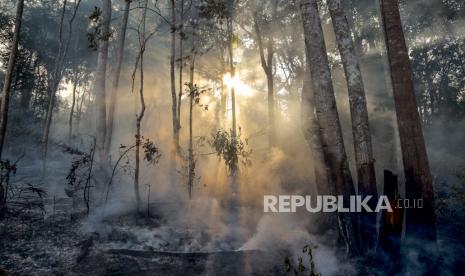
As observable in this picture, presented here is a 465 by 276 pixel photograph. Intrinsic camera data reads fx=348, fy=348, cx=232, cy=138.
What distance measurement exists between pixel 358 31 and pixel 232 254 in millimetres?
20670

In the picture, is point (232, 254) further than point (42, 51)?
No

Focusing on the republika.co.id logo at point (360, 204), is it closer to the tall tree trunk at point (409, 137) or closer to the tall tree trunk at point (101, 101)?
the tall tree trunk at point (409, 137)

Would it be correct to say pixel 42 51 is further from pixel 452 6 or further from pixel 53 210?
pixel 452 6

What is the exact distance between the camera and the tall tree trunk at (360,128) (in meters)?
6.94

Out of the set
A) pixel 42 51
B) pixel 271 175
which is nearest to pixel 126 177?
pixel 271 175

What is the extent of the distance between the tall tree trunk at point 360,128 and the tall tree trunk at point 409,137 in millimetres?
638

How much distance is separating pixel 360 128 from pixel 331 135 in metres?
0.69

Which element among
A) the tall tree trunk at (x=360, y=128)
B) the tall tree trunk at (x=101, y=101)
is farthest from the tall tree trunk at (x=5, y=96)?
the tall tree trunk at (x=360, y=128)

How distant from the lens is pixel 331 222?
8141 mm

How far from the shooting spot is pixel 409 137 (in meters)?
6.97

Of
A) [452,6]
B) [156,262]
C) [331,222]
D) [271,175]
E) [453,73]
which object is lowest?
[156,262]

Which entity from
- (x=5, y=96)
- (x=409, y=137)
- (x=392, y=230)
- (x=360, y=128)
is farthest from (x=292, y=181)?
(x=5, y=96)

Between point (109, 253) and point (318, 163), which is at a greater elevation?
point (318, 163)

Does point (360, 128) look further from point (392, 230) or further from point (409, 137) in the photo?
point (392, 230)
